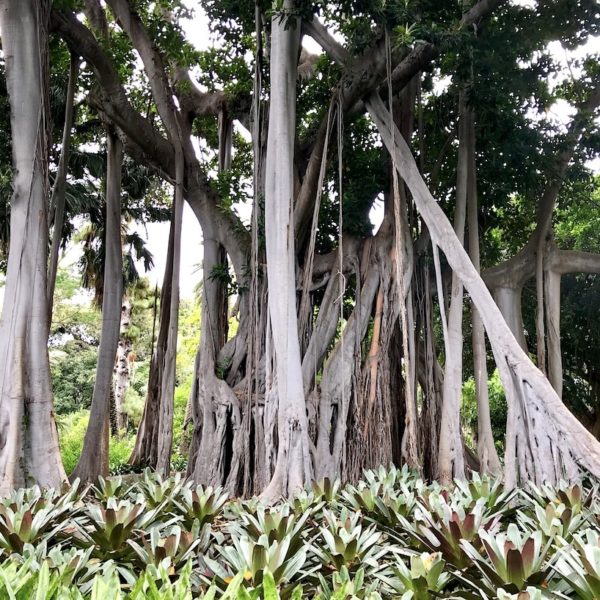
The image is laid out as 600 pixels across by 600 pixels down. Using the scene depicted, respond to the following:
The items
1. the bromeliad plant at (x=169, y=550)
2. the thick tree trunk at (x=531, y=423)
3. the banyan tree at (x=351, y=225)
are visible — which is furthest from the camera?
the banyan tree at (x=351, y=225)

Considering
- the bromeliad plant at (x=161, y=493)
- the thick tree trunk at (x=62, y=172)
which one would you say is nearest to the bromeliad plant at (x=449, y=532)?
the bromeliad plant at (x=161, y=493)

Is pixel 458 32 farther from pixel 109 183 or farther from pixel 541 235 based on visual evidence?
pixel 109 183

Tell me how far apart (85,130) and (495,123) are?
560 cm

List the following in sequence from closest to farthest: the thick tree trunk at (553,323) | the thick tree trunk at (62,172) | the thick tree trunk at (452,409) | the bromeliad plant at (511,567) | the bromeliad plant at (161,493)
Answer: the bromeliad plant at (511,567)
the bromeliad plant at (161,493)
the thick tree trunk at (452,409)
the thick tree trunk at (62,172)
the thick tree trunk at (553,323)

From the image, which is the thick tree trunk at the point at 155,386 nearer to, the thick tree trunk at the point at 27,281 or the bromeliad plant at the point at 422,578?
the thick tree trunk at the point at 27,281

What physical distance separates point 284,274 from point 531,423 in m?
1.99

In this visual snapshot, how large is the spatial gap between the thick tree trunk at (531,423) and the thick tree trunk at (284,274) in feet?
4.37

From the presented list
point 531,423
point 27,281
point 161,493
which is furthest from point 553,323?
point 27,281

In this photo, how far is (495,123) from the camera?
5965 mm

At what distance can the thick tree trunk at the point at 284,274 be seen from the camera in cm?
408

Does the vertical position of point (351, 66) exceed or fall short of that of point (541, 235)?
it exceeds it

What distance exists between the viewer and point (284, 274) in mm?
4500

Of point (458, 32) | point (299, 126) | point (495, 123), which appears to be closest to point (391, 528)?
point (458, 32)

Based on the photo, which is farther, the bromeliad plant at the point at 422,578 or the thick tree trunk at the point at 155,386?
the thick tree trunk at the point at 155,386
